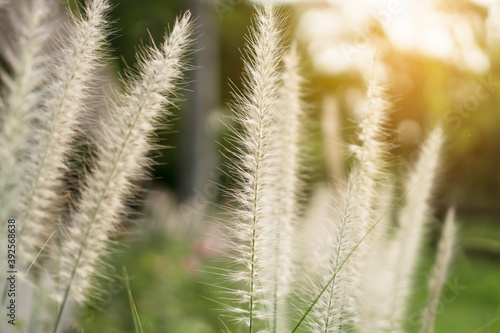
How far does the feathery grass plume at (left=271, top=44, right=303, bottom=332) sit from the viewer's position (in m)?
1.13

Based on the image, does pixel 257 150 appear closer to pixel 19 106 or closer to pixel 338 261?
pixel 338 261

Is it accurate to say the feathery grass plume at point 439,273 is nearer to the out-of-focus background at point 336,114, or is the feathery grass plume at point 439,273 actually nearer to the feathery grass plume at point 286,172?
the out-of-focus background at point 336,114

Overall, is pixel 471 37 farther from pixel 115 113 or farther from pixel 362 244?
pixel 115 113

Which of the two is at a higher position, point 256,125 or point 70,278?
point 256,125

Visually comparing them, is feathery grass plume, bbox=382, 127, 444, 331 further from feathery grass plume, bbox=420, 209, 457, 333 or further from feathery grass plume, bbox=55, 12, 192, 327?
feathery grass plume, bbox=55, 12, 192, 327

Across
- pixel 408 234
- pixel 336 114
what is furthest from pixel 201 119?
pixel 408 234

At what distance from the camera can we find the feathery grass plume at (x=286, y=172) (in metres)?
1.13

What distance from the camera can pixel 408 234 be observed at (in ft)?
4.39

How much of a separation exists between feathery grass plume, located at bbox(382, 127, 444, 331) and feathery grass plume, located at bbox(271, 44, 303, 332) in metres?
0.28

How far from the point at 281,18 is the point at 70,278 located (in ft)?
1.97

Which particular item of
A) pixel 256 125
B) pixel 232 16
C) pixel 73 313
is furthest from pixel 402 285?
pixel 232 16

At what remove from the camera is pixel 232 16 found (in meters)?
8.23

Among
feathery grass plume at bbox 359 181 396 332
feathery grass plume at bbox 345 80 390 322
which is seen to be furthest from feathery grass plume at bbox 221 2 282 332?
feathery grass plume at bbox 359 181 396 332

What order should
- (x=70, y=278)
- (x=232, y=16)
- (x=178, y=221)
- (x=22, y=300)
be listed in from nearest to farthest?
(x=70, y=278)
(x=22, y=300)
(x=178, y=221)
(x=232, y=16)
